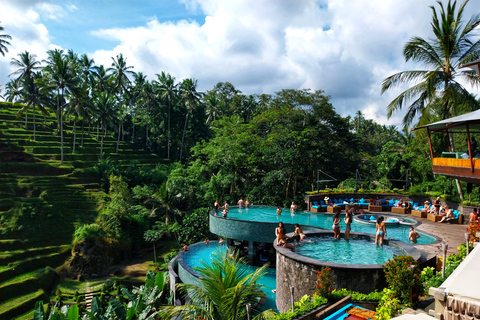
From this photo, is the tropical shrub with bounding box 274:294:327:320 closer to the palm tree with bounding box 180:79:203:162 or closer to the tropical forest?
the tropical forest

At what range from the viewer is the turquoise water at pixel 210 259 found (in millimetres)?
12902

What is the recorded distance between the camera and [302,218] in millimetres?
18344

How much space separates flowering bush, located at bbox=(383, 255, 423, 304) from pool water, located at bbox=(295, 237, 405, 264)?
2521 mm

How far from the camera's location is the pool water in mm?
10352

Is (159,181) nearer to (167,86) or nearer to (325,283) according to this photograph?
(167,86)

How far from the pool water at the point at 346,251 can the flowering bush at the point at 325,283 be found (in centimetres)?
209

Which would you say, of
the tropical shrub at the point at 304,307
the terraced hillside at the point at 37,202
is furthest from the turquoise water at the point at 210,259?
the terraced hillside at the point at 37,202

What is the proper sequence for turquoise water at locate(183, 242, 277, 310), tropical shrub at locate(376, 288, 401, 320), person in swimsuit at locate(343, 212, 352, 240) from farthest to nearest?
turquoise water at locate(183, 242, 277, 310)
person in swimsuit at locate(343, 212, 352, 240)
tropical shrub at locate(376, 288, 401, 320)

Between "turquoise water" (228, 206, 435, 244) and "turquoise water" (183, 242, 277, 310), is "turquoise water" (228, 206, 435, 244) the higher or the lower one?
the higher one

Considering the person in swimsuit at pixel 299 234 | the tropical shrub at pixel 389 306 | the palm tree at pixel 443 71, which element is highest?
the palm tree at pixel 443 71

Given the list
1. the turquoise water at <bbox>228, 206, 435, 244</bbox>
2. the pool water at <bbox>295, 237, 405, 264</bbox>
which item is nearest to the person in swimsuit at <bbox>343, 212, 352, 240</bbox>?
the pool water at <bbox>295, 237, 405, 264</bbox>

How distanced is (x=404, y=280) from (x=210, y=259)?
10374 millimetres

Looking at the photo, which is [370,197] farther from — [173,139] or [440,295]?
[173,139]

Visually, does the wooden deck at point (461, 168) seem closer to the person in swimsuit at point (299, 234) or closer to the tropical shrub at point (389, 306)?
the tropical shrub at point (389, 306)
